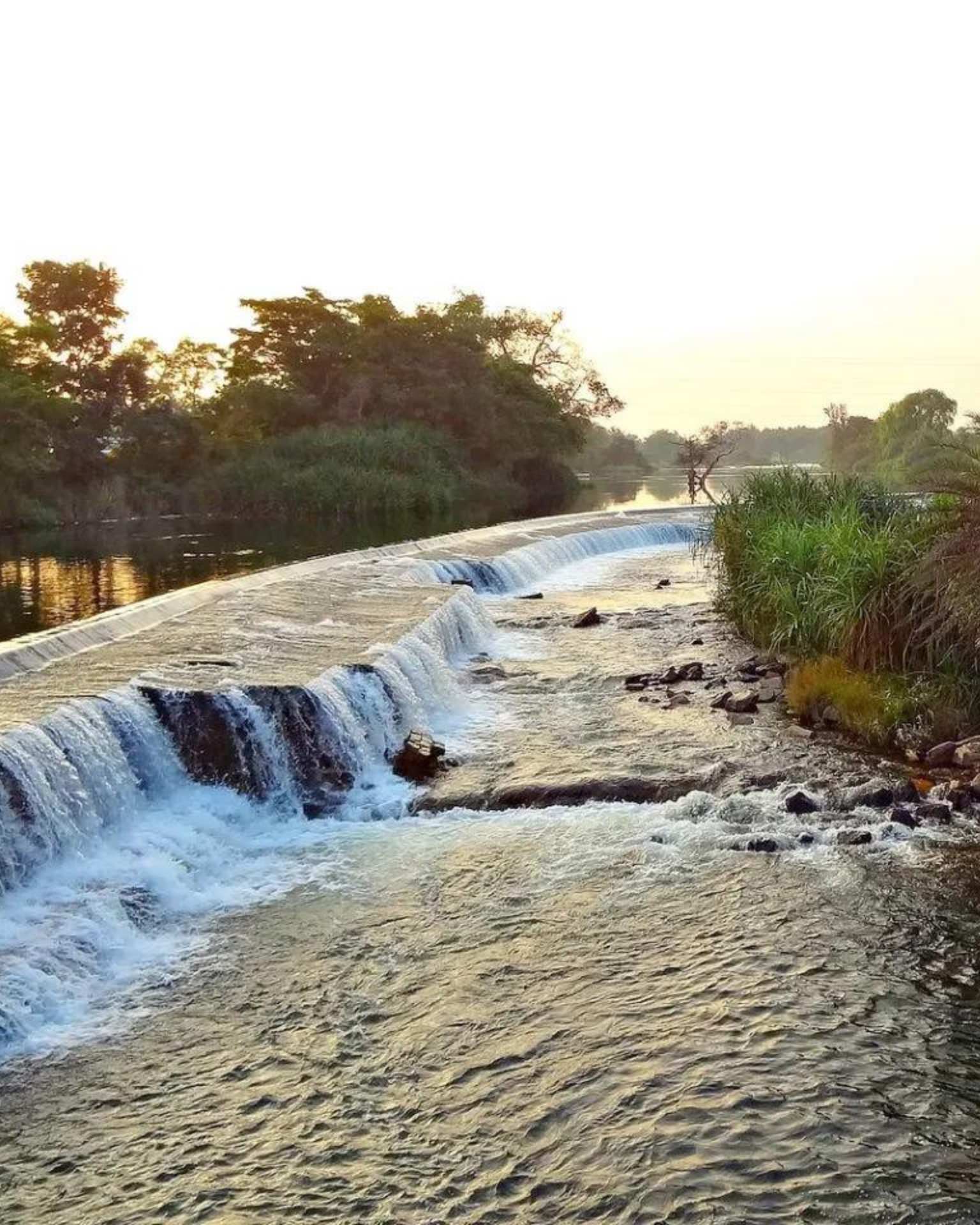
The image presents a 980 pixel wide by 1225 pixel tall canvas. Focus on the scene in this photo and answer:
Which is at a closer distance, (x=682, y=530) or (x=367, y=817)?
(x=367, y=817)

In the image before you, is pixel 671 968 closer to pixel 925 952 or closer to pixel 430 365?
pixel 925 952

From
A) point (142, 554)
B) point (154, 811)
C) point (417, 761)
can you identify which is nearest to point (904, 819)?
point (417, 761)

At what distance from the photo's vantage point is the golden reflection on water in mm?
17938

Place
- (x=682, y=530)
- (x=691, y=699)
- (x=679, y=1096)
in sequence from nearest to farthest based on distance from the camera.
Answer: (x=679, y=1096) < (x=691, y=699) < (x=682, y=530)

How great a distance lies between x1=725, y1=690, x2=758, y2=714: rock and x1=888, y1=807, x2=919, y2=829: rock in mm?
3286

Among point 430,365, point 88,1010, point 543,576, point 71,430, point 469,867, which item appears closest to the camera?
point 88,1010

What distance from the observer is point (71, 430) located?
3809 centimetres

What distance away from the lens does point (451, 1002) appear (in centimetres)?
571

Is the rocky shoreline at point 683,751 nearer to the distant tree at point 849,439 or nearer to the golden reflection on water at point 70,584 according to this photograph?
the golden reflection on water at point 70,584

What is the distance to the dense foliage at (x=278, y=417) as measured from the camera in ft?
124

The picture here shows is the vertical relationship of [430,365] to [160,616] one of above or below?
above

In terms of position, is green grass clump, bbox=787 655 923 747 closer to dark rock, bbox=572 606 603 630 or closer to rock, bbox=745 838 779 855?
rock, bbox=745 838 779 855

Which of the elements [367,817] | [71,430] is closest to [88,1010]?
[367,817]

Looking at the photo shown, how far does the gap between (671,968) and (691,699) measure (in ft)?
19.8
